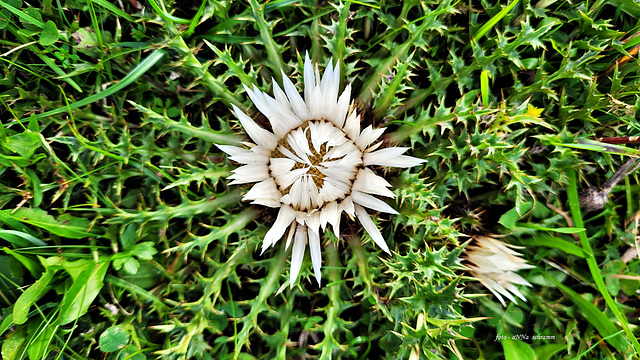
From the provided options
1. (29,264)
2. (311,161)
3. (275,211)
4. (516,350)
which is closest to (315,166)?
(311,161)

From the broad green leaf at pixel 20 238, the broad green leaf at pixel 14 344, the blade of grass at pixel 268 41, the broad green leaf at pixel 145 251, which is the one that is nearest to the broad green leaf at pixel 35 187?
the broad green leaf at pixel 20 238

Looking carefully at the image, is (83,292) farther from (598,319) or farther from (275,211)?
(598,319)

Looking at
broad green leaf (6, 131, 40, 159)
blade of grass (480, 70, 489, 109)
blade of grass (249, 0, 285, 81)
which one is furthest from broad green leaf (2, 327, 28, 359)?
blade of grass (480, 70, 489, 109)

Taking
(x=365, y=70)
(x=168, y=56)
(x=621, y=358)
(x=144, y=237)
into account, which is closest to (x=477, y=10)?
(x=365, y=70)

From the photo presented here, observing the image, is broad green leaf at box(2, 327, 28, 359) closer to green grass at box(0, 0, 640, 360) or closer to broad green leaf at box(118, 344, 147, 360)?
green grass at box(0, 0, 640, 360)

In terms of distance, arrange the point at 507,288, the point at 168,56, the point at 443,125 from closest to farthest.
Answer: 1. the point at 443,125
2. the point at 507,288
3. the point at 168,56

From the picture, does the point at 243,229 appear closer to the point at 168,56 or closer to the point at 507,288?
the point at 168,56

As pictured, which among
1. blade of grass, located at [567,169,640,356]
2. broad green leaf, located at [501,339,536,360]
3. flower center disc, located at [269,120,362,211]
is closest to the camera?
flower center disc, located at [269,120,362,211]
